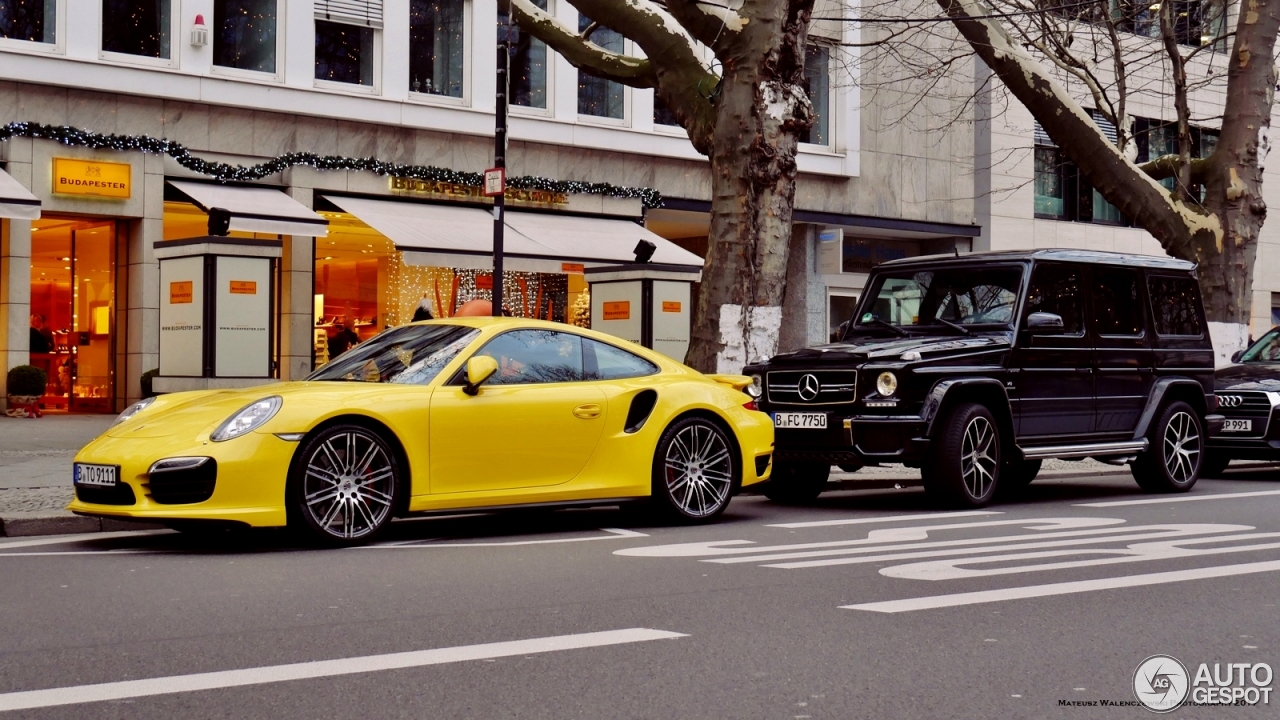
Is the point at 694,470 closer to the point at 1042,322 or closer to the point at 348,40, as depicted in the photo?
the point at 1042,322

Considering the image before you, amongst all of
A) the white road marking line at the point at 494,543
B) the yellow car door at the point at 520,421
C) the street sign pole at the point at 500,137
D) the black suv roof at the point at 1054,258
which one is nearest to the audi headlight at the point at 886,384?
the black suv roof at the point at 1054,258

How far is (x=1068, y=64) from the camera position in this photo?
67.7 ft

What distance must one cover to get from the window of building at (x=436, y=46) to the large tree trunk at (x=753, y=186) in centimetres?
1066

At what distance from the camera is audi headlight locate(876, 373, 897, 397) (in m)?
10.8

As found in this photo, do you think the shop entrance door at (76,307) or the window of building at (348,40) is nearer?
the shop entrance door at (76,307)

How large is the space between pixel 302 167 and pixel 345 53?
220cm

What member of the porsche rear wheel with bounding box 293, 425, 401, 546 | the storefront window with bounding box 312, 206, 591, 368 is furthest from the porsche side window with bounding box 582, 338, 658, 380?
the storefront window with bounding box 312, 206, 591, 368

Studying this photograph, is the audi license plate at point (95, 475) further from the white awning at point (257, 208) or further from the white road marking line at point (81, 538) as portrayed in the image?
the white awning at point (257, 208)

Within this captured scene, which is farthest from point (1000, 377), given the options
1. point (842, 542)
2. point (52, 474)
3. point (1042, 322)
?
point (52, 474)

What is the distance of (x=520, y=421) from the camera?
915 cm

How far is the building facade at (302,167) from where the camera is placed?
67.3ft

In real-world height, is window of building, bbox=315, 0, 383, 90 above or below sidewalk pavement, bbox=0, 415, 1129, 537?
above

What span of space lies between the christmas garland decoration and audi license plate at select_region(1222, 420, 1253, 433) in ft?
41.8

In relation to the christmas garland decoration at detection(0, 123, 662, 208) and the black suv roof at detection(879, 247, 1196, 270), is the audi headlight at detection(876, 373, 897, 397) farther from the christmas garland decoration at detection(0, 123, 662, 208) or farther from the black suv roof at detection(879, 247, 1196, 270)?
the christmas garland decoration at detection(0, 123, 662, 208)
